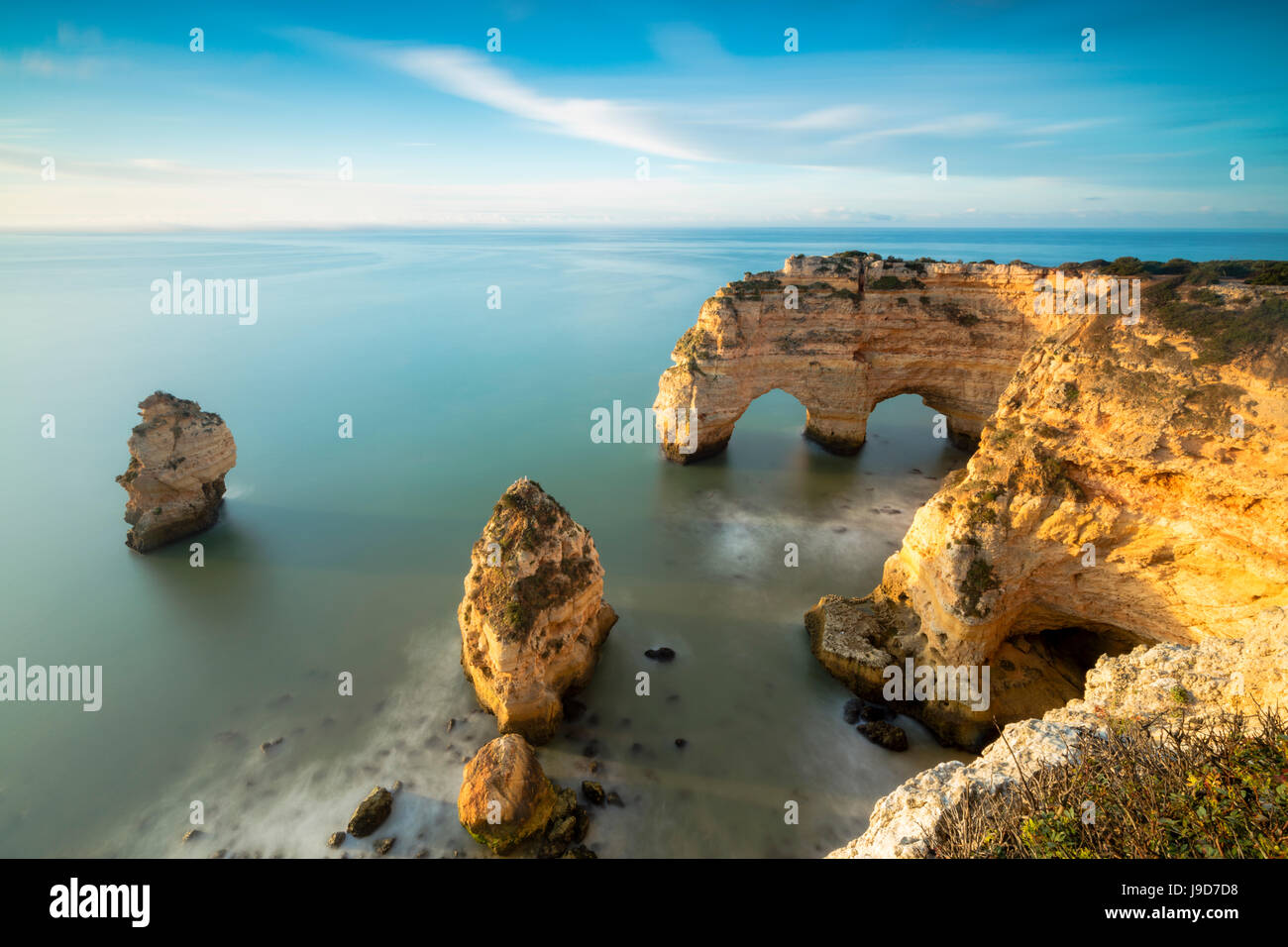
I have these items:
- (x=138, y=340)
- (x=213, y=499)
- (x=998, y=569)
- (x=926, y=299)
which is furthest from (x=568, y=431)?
(x=138, y=340)

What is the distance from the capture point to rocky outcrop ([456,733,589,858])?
35.2ft

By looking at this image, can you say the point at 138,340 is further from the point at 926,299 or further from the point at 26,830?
the point at 926,299

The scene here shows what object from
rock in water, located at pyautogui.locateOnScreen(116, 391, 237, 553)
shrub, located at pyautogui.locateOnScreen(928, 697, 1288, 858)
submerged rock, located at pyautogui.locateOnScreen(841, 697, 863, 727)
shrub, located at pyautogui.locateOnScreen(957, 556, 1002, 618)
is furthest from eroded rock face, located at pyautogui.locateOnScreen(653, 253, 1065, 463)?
shrub, located at pyautogui.locateOnScreen(928, 697, 1288, 858)

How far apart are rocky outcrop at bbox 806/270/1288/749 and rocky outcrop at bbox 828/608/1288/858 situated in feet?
13.4

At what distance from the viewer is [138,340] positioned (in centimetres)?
5153

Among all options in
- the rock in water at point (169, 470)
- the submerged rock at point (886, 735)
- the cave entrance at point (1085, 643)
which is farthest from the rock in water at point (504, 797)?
the rock in water at point (169, 470)

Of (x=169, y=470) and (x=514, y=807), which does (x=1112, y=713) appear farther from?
(x=169, y=470)

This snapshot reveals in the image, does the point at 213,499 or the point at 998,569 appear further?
the point at 213,499

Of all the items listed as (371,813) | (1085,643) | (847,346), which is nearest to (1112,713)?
(1085,643)

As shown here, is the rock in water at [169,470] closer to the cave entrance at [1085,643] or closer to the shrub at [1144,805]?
the shrub at [1144,805]

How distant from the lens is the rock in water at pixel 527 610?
1310 cm

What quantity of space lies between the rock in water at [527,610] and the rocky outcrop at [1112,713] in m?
7.75
